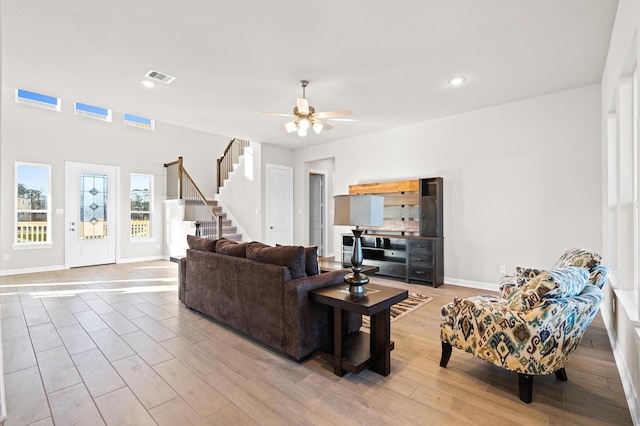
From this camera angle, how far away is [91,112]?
7371 millimetres

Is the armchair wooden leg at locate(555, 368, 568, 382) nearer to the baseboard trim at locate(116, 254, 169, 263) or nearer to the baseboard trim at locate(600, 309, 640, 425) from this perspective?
the baseboard trim at locate(600, 309, 640, 425)

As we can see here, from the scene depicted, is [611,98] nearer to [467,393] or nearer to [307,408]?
[467,393]

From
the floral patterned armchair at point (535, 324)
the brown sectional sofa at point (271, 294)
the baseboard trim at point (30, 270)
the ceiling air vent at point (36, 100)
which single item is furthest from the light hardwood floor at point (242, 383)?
the ceiling air vent at point (36, 100)

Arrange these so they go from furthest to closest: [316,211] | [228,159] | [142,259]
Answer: [316,211] < [228,159] < [142,259]

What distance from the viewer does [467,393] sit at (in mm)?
2166

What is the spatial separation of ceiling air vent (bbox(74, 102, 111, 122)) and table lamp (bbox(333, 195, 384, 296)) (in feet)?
23.5

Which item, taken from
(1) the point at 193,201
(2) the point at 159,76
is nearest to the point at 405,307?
(2) the point at 159,76

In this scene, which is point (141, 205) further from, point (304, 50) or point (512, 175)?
point (512, 175)

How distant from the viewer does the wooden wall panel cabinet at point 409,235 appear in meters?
5.24

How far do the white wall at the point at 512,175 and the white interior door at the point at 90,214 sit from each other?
22.0ft

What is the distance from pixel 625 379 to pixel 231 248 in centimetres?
341

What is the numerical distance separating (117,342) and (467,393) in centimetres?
308

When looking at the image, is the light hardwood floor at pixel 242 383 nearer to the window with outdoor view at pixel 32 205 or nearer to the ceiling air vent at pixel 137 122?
the window with outdoor view at pixel 32 205

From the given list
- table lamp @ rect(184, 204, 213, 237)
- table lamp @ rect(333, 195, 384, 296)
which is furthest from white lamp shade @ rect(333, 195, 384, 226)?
table lamp @ rect(184, 204, 213, 237)
